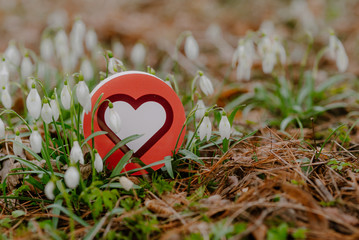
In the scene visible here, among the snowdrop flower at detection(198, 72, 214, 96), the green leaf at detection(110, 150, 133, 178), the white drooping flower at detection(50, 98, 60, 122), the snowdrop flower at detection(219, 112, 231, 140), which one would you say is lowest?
the green leaf at detection(110, 150, 133, 178)

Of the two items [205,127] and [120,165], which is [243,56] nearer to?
[205,127]

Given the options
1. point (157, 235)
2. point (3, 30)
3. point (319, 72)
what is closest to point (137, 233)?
point (157, 235)

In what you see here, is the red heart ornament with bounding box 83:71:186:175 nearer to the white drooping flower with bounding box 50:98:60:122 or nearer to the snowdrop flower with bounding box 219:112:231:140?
the white drooping flower with bounding box 50:98:60:122

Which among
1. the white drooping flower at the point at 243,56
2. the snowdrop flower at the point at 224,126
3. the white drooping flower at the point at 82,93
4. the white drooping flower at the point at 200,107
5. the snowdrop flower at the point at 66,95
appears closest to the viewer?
the white drooping flower at the point at 82,93

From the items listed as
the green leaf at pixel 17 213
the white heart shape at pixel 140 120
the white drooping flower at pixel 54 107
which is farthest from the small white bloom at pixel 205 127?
the green leaf at pixel 17 213

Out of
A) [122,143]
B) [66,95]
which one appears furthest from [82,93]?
[122,143]

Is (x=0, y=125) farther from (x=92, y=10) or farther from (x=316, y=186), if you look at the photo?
(x=92, y=10)

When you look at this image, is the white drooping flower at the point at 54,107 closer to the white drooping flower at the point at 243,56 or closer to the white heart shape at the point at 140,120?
the white heart shape at the point at 140,120

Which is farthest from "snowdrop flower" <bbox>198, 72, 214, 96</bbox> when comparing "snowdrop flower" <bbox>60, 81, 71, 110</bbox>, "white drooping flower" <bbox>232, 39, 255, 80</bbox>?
"snowdrop flower" <bbox>60, 81, 71, 110</bbox>
